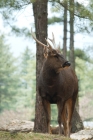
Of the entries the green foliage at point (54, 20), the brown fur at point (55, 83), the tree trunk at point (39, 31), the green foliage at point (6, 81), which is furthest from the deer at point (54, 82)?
the green foliage at point (6, 81)

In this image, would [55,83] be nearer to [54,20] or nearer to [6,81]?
[54,20]

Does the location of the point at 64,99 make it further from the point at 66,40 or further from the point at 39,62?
the point at 66,40

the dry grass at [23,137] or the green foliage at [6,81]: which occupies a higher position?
the dry grass at [23,137]

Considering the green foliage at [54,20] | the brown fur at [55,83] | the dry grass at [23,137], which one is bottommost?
the dry grass at [23,137]

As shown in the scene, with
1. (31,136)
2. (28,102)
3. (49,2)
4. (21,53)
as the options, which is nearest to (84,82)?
(28,102)

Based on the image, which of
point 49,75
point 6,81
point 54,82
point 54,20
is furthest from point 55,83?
point 6,81

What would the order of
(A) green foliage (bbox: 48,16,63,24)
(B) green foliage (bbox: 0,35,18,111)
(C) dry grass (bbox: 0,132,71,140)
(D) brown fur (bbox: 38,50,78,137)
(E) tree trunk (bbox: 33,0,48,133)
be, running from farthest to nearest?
(B) green foliage (bbox: 0,35,18,111)
(A) green foliage (bbox: 48,16,63,24)
(E) tree trunk (bbox: 33,0,48,133)
(D) brown fur (bbox: 38,50,78,137)
(C) dry grass (bbox: 0,132,71,140)

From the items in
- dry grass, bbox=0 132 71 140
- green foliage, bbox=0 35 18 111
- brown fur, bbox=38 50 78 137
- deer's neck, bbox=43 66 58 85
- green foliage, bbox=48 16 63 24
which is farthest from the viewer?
green foliage, bbox=0 35 18 111

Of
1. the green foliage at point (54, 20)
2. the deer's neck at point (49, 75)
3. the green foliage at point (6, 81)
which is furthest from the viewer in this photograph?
the green foliage at point (6, 81)

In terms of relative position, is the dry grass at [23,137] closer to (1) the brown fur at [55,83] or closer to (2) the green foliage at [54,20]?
(1) the brown fur at [55,83]

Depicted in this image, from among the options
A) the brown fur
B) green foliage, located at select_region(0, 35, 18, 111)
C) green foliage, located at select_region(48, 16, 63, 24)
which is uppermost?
green foliage, located at select_region(48, 16, 63, 24)

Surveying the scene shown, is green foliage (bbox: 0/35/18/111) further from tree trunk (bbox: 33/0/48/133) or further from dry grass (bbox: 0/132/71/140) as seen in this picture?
dry grass (bbox: 0/132/71/140)

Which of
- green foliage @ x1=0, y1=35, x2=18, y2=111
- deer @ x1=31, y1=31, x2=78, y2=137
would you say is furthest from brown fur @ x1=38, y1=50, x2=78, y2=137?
green foliage @ x1=0, y1=35, x2=18, y2=111

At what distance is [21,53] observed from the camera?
179 feet
